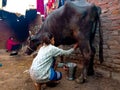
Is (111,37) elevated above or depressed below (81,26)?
below

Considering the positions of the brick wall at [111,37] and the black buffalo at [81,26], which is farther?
the brick wall at [111,37]

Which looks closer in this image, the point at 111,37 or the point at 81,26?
the point at 81,26

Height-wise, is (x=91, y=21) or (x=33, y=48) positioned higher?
(x=91, y=21)

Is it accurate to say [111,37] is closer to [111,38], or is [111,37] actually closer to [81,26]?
[111,38]

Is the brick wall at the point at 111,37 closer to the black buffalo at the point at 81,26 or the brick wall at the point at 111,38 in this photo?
the brick wall at the point at 111,38

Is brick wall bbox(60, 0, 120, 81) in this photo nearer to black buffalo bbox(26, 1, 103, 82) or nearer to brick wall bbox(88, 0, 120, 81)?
brick wall bbox(88, 0, 120, 81)

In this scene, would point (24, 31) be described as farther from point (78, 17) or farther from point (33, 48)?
point (78, 17)

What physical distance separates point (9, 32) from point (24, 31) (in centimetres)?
121

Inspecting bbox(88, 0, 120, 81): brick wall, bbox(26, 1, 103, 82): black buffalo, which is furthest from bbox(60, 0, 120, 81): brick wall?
bbox(26, 1, 103, 82): black buffalo

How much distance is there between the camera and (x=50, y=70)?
343 centimetres

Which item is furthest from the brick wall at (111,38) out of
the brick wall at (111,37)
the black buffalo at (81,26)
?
the black buffalo at (81,26)

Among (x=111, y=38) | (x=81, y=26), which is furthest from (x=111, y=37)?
(x=81, y=26)

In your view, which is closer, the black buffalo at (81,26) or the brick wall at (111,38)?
the black buffalo at (81,26)

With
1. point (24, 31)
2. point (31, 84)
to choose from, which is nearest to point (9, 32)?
point (24, 31)
